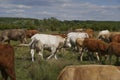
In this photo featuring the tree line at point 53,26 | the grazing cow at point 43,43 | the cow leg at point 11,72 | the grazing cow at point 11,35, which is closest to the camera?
the cow leg at point 11,72

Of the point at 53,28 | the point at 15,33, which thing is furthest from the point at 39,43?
the point at 53,28

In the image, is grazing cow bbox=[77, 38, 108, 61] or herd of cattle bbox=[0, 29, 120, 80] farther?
grazing cow bbox=[77, 38, 108, 61]

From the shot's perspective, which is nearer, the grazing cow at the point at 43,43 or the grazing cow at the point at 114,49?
the grazing cow at the point at 114,49

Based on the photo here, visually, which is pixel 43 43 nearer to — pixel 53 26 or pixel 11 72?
pixel 11 72

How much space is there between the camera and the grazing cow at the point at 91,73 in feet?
19.3

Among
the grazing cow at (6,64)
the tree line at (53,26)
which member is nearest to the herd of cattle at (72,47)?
the grazing cow at (6,64)

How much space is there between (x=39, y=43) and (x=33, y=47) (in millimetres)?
431

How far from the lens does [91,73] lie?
6043mm

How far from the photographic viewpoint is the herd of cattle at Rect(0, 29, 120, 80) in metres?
6.06

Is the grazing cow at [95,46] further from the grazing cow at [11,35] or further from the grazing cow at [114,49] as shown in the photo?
the grazing cow at [11,35]

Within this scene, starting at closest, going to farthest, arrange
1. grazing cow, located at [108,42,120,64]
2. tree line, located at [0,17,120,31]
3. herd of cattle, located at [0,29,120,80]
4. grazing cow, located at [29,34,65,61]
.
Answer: herd of cattle, located at [0,29,120,80], grazing cow, located at [108,42,120,64], grazing cow, located at [29,34,65,61], tree line, located at [0,17,120,31]

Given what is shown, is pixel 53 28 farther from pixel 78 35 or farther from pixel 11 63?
pixel 11 63

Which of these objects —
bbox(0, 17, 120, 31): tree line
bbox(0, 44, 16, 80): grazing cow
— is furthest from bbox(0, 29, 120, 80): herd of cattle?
bbox(0, 17, 120, 31): tree line

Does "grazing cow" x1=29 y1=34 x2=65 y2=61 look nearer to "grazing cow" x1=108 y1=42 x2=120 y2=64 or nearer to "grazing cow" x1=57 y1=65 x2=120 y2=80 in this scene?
"grazing cow" x1=108 y1=42 x2=120 y2=64
